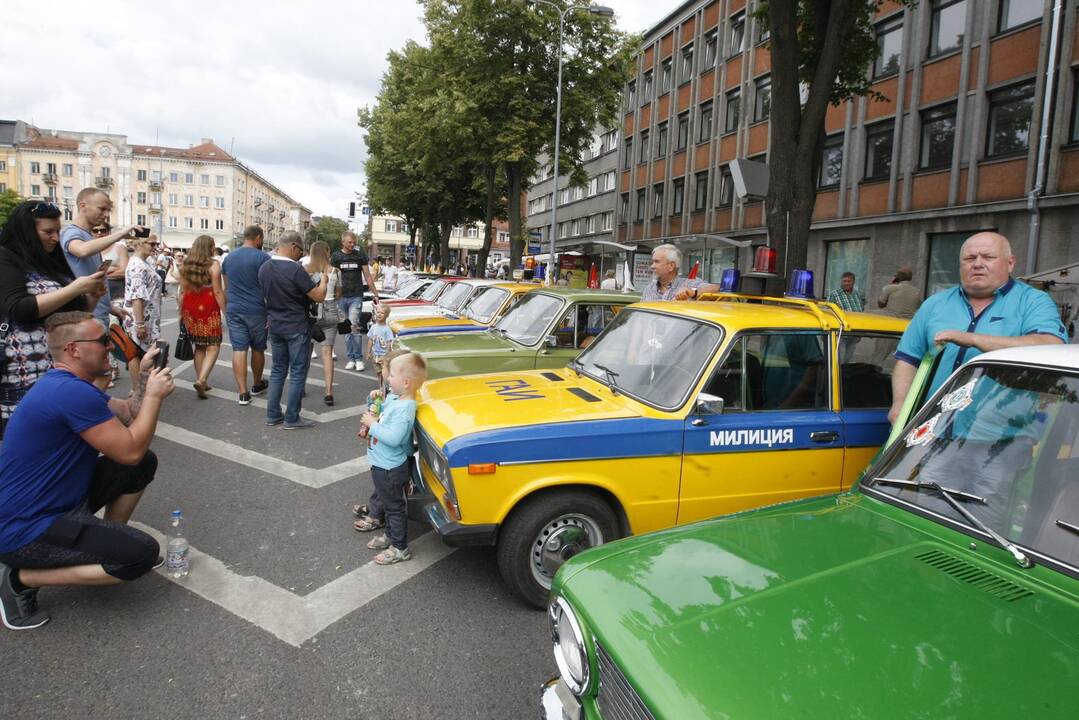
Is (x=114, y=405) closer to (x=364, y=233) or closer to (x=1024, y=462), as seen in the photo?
(x=1024, y=462)

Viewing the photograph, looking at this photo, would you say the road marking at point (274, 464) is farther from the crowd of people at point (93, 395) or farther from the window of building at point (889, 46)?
the window of building at point (889, 46)

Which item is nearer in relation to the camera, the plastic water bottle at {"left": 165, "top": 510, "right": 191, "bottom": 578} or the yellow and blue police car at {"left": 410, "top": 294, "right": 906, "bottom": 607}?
the yellow and blue police car at {"left": 410, "top": 294, "right": 906, "bottom": 607}

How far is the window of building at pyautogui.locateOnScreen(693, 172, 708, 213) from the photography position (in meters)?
31.8

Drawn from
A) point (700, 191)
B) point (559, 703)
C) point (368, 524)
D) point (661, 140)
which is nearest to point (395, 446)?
point (368, 524)

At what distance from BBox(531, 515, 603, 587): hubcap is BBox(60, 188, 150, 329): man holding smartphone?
3759 millimetres

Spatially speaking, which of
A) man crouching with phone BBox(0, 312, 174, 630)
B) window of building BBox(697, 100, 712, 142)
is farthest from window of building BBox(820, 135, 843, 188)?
man crouching with phone BBox(0, 312, 174, 630)

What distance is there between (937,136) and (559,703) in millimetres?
22450

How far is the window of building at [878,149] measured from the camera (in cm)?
2120

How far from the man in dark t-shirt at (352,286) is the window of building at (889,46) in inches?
730

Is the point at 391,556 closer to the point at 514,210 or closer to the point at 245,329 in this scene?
the point at 245,329

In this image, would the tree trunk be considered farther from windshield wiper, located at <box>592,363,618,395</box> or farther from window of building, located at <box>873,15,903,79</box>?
windshield wiper, located at <box>592,363,618,395</box>

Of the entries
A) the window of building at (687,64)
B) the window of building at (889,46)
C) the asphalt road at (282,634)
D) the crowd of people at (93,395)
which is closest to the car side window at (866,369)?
the crowd of people at (93,395)

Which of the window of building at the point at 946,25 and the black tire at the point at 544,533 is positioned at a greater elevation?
the window of building at the point at 946,25

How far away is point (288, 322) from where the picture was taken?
674 cm
